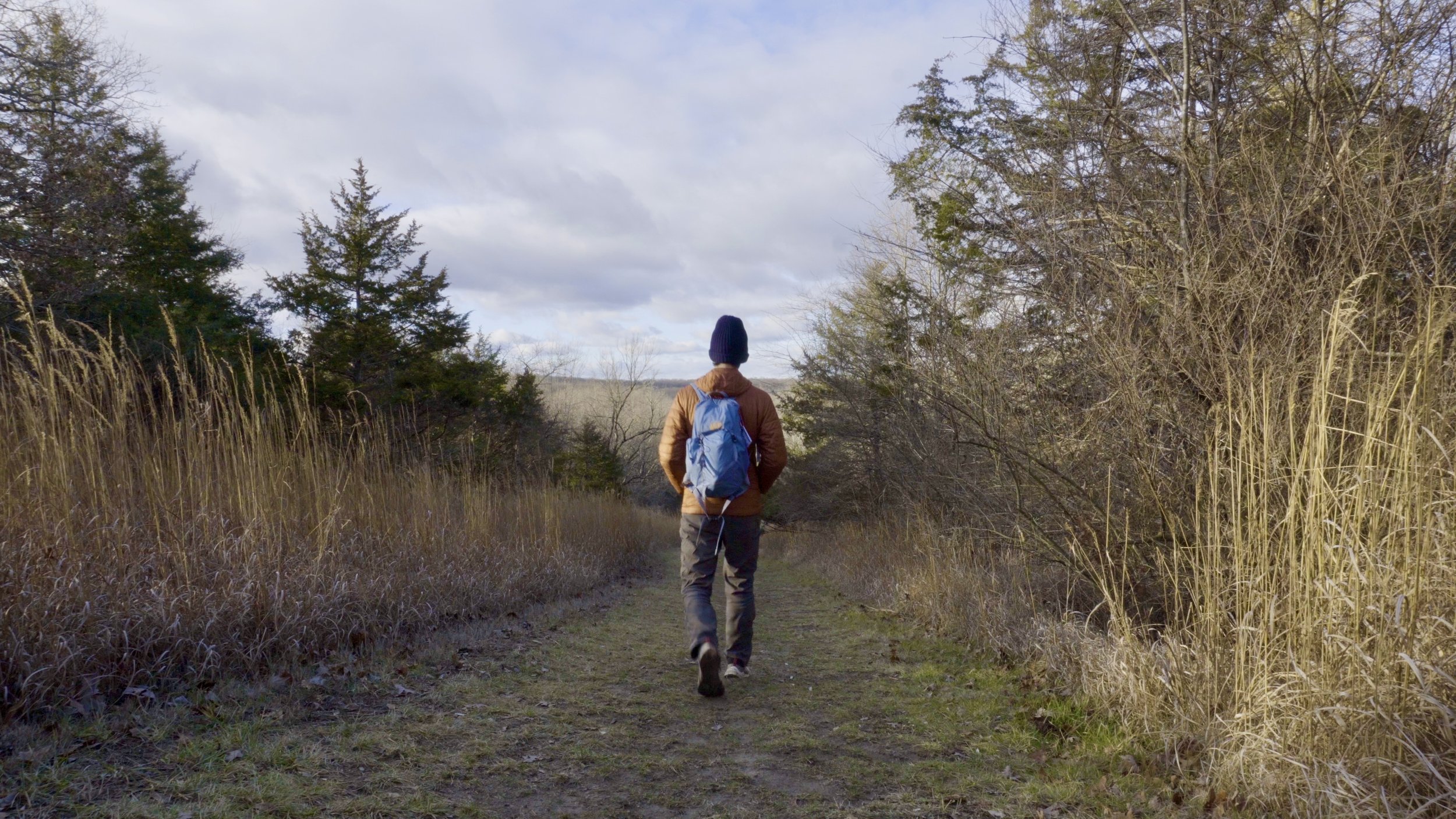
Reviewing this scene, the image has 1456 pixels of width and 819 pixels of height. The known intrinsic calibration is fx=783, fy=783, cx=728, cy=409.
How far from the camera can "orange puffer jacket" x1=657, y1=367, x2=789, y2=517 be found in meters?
5.19

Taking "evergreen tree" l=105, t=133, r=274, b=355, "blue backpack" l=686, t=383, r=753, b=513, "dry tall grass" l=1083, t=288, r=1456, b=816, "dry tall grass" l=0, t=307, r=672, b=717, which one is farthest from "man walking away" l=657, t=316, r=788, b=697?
"evergreen tree" l=105, t=133, r=274, b=355

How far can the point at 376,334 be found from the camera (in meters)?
20.5

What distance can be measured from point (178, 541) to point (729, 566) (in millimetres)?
3257

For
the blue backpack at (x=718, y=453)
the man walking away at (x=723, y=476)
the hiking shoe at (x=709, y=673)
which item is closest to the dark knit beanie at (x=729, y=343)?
the man walking away at (x=723, y=476)

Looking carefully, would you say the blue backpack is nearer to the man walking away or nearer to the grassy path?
the man walking away

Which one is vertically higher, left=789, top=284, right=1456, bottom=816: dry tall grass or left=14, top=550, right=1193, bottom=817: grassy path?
left=789, top=284, right=1456, bottom=816: dry tall grass

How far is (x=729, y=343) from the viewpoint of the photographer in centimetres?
539

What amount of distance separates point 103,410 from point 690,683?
169 inches

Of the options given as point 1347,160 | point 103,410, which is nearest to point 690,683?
point 103,410

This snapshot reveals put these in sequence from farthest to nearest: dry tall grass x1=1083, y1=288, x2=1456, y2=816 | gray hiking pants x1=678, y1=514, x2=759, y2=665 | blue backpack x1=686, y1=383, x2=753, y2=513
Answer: gray hiking pants x1=678, y1=514, x2=759, y2=665
blue backpack x1=686, y1=383, x2=753, y2=513
dry tall grass x1=1083, y1=288, x2=1456, y2=816

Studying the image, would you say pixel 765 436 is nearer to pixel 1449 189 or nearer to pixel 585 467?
pixel 1449 189

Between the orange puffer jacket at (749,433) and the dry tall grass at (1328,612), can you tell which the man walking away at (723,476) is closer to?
the orange puffer jacket at (749,433)

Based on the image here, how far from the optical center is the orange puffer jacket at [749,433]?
519 cm

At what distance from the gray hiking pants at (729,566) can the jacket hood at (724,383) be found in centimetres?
83
